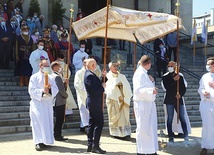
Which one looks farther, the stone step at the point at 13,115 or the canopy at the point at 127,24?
the stone step at the point at 13,115

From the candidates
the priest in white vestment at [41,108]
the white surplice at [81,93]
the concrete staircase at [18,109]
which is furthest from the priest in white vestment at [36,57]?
the priest in white vestment at [41,108]

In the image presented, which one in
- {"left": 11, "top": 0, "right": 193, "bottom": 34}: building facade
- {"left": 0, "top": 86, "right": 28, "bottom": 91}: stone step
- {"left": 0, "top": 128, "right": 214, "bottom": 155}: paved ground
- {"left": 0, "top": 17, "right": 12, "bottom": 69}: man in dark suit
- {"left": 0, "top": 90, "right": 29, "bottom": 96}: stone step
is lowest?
{"left": 0, "top": 128, "right": 214, "bottom": 155}: paved ground

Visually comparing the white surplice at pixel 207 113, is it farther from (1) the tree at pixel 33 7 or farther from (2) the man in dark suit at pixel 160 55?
(1) the tree at pixel 33 7

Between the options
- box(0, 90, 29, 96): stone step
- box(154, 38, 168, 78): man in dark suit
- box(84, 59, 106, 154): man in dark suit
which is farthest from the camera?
box(154, 38, 168, 78): man in dark suit

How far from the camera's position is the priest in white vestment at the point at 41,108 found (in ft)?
27.2

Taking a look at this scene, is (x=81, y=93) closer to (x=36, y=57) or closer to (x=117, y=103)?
(x=117, y=103)

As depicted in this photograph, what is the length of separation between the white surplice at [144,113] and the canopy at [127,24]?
170cm

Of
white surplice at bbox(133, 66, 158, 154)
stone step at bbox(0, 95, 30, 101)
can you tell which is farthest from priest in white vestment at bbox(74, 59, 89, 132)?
white surplice at bbox(133, 66, 158, 154)

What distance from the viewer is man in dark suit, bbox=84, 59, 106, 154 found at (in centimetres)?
797

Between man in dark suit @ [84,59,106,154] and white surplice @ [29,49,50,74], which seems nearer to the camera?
man in dark suit @ [84,59,106,154]

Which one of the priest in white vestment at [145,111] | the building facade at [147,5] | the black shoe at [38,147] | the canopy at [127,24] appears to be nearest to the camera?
the priest in white vestment at [145,111]

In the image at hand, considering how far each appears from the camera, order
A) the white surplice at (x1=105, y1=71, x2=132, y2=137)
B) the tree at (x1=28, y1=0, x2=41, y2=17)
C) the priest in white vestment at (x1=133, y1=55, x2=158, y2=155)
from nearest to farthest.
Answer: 1. the priest in white vestment at (x1=133, y1=55, x2=158, y2=155)
2. the white surplice at (x1=105, y1=71, x2=132, y2=137)
3. the tree at (x1=28, y1=0, x2=41, y2=17)

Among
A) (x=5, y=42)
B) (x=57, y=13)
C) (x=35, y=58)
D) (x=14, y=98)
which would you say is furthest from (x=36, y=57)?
(x=57, y=13)

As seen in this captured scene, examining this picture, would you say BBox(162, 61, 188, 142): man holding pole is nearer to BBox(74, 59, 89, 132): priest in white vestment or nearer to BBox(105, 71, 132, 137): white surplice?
BBox(105, 71, 132, 137): white surplice
